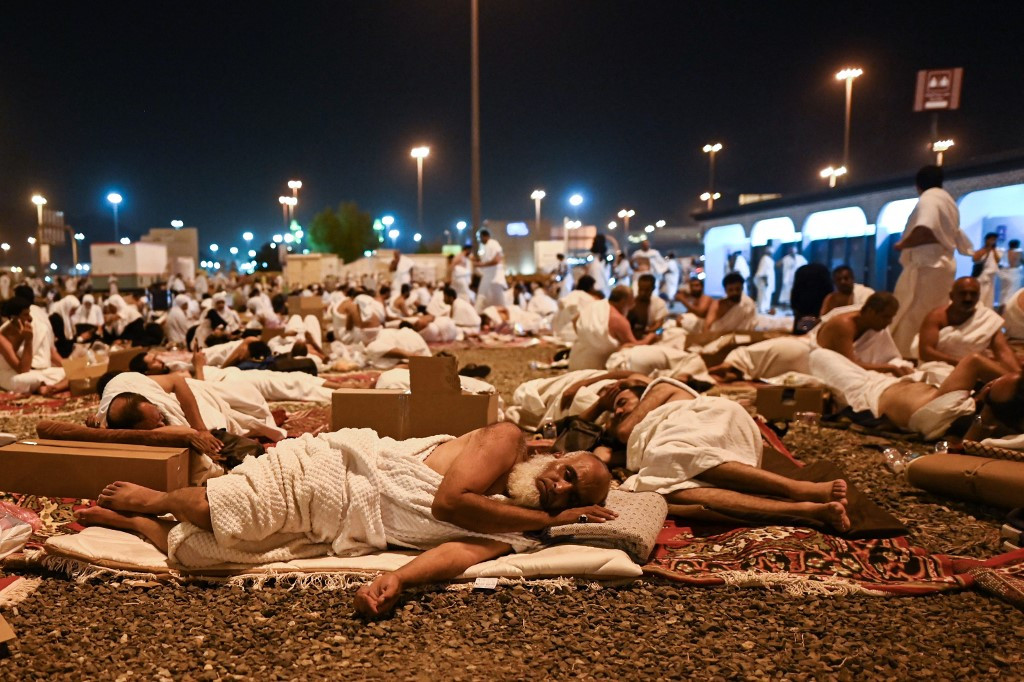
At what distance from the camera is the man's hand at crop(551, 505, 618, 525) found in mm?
3293

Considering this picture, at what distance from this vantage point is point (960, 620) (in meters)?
2.84

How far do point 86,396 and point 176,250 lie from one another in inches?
1397

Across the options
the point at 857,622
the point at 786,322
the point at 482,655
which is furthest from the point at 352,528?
the point at 786,322

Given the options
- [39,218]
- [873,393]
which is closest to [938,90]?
[873,393]

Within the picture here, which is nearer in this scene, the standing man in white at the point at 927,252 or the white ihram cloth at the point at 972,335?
the white ihram cloth at the point at 972,335

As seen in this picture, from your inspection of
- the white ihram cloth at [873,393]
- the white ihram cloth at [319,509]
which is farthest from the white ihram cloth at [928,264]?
the white ihram cloth at [319,509]

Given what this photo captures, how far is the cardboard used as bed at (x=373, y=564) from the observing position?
10.4 ft

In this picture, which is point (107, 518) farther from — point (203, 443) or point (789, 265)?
point (789, 265)

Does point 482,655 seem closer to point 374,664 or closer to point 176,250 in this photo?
point 374,664

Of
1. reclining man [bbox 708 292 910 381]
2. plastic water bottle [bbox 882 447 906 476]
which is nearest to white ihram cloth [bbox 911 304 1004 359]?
reclining man [bbox 708 292 910 381]

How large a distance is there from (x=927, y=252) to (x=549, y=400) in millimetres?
5014

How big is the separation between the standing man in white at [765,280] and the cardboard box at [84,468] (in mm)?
17099

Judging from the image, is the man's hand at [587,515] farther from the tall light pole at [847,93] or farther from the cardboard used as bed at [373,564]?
the tall light pole at [847,93]

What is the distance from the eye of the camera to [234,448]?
195 inches
